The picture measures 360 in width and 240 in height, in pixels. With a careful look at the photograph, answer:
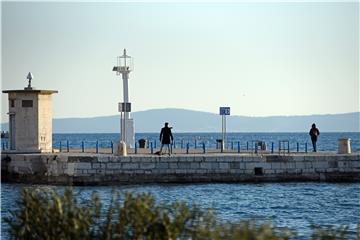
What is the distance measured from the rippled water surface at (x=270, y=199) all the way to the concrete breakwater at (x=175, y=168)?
1.48 feet

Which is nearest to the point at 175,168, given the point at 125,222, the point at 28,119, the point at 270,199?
the point at 270,199

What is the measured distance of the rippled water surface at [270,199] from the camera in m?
25.9

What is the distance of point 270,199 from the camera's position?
99.9 feet

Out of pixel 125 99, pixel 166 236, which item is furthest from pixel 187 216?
pixel 125 99

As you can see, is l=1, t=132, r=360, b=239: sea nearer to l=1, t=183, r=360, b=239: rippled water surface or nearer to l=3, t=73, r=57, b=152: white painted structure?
l=1, t=183, r=360, b=239: rippled water surface

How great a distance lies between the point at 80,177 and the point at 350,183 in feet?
38.3

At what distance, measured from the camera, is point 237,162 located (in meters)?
33.4

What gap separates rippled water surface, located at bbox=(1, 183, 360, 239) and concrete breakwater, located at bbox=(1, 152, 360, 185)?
452 mm

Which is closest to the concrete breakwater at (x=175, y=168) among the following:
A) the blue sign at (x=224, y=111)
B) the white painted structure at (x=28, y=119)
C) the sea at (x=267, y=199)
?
the sea at (x=267, y=199)

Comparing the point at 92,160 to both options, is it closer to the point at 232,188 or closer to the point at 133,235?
the point at 232,188

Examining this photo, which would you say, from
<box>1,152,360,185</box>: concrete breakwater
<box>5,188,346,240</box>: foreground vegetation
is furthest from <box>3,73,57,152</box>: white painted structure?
<box>5,188,346,240</box>: foreground vegetation

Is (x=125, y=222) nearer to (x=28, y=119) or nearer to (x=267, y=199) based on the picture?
(x=267, y=199)

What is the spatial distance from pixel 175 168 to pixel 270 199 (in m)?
4.60

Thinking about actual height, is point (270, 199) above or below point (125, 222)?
below
